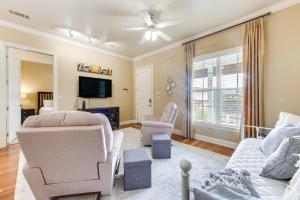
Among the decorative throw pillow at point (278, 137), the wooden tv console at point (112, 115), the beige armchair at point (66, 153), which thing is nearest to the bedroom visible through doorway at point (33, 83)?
the wooden tv console at point (112, 115)

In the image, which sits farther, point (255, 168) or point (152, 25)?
point (152, 25)

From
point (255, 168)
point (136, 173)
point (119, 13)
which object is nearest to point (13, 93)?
point (119, 13)

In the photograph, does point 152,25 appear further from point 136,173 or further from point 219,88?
point 136,173

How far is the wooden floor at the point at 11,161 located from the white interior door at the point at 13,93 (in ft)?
1.60

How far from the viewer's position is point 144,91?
612 cm

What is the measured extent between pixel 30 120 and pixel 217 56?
395 centimetres

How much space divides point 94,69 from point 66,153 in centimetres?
428

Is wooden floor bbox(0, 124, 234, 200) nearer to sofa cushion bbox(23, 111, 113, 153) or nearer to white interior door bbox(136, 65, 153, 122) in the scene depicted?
sofa cushion bbox(23, 111, 113, 153)

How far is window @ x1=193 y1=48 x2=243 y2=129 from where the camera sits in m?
3.45

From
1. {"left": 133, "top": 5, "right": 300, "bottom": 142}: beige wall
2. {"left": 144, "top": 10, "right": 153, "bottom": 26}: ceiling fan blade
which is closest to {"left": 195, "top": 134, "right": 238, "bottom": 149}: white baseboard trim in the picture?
{"left": 133, "top": 5, "right": 300, "bottom": 142}: beige wall

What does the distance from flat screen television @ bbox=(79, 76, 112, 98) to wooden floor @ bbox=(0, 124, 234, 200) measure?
2244 millimetres

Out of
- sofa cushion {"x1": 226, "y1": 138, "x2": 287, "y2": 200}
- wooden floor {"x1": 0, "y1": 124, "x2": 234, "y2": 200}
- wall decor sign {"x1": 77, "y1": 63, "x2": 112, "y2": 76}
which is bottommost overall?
wooden floor {"x1": 0, "y1": 124, "x2": 234, "y2": 200}

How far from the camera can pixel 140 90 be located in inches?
249

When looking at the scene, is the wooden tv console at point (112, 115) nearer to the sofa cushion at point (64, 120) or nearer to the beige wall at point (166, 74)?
the beige wall at point (166, 74)
